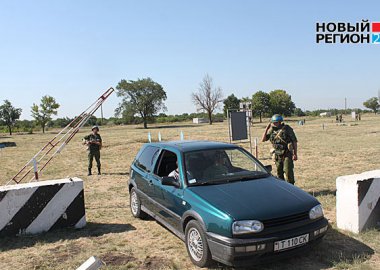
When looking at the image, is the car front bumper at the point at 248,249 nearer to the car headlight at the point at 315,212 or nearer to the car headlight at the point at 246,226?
the car headlight at the point at 246,226

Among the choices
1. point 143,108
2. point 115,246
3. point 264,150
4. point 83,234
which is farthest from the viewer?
point 143,108

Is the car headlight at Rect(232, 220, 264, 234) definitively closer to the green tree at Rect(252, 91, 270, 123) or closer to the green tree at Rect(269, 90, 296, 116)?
the green tree at Rect(252, 91, 270, 123)

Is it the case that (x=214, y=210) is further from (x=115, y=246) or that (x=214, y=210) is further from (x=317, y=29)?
(x=317, y=29)

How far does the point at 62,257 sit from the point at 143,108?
63180 mm

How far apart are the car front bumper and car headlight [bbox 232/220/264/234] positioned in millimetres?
89

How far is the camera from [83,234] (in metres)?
5.85

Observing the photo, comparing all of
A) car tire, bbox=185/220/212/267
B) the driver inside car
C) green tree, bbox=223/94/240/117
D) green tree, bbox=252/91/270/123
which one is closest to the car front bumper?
car tire, bbox=185/220/212/267

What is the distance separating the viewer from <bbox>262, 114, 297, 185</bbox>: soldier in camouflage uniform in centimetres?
730

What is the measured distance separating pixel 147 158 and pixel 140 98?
203ft

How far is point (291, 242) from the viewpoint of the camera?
13.0 feet

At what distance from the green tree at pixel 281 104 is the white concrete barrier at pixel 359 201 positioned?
79.0 metres

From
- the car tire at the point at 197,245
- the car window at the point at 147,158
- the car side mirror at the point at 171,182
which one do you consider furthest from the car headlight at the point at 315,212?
the car window at the point at 147,158

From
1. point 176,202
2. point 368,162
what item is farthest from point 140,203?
point 368,162

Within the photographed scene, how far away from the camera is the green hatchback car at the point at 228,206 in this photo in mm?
3850
